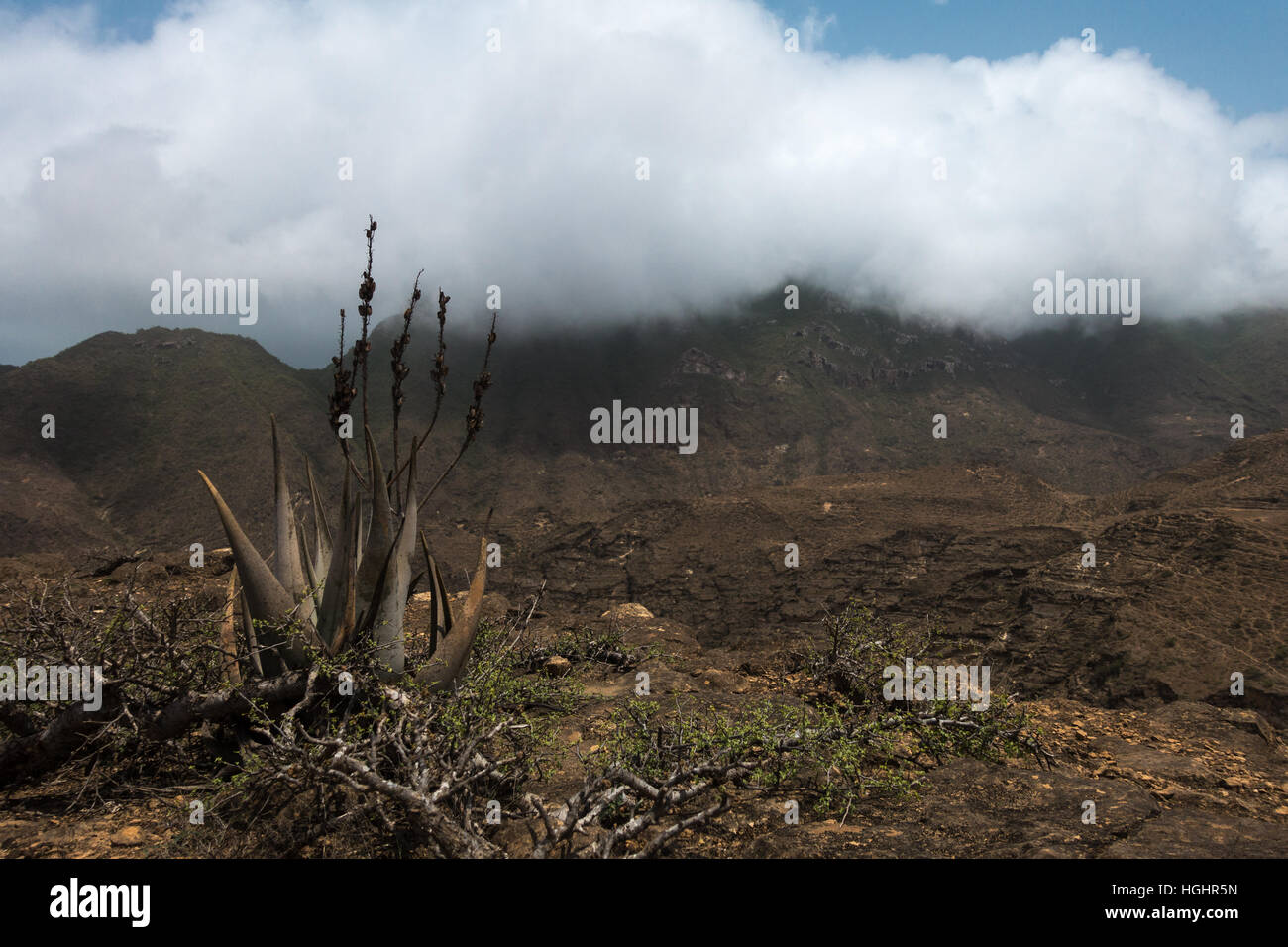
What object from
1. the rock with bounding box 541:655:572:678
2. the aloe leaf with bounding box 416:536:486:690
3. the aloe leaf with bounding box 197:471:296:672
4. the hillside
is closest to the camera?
the aloe leaf with bounding box 197:471:296:672

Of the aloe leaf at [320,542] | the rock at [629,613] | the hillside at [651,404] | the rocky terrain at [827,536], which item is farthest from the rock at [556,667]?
the hillside at [651,404]

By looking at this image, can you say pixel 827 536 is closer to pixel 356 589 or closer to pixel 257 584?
pixel 356 589

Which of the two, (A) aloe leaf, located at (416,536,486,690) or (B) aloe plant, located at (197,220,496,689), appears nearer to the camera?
(B) aloe plant, located at (197,220,496,689)

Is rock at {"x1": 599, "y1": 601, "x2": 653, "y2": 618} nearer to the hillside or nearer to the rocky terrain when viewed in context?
the rocky terrain

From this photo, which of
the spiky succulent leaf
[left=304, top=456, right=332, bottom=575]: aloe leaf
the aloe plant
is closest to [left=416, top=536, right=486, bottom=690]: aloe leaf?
the aloe plant

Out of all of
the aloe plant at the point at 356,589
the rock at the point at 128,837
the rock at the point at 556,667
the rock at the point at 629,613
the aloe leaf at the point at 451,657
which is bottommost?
the rock at the point at 629,613

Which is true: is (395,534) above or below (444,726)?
above

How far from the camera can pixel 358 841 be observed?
2.75 metres

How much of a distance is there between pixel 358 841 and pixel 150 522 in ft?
166

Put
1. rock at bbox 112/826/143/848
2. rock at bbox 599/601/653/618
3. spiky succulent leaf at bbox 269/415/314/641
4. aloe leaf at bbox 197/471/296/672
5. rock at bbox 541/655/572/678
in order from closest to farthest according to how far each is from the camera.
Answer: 1. rock at bbox 112/826/143/848
2. aloe leaf at bbox 197/471/296/672
3. spiky succulent leaf at bbox 269/415/314/641
4. rock at bbox 541/655/572/678
5. rock at bbox 599/601/653/618

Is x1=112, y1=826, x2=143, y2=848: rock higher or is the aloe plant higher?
the aloe plant

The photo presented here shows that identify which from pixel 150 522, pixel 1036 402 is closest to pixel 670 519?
pixel 150 522

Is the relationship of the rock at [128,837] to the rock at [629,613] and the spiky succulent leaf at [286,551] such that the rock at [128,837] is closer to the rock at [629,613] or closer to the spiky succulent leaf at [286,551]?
the spiky succulent leaf at [286,551]
